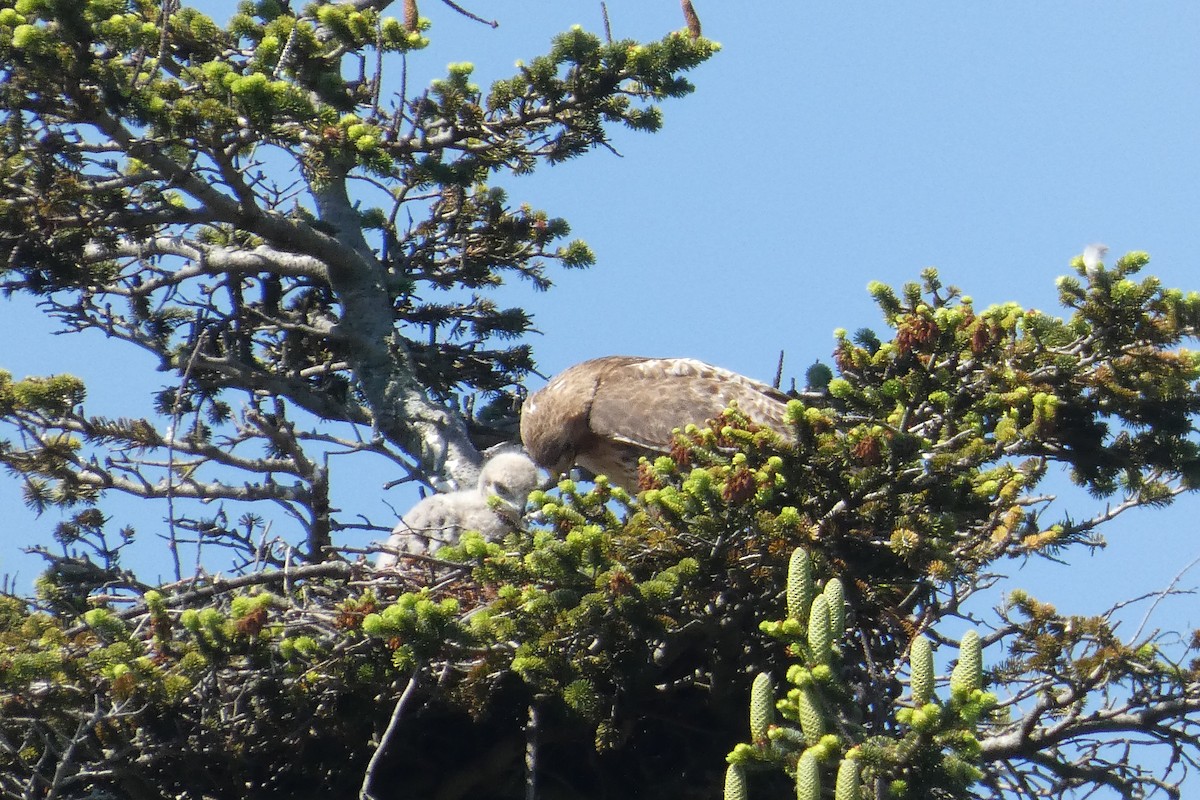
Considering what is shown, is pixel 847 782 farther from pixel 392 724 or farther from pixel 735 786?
pixel 392 724

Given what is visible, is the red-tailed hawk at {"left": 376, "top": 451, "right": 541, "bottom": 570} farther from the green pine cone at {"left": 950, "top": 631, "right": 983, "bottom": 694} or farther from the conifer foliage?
the green pine cone at {"left": 950, "top": 631, "right": 983, "bottom": 694}

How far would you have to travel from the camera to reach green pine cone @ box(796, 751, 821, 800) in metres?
3.90

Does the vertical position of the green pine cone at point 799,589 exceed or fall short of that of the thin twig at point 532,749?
it exceeds it

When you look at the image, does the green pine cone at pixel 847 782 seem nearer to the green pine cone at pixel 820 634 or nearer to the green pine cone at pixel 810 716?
the green pine cone at pixel 810 716

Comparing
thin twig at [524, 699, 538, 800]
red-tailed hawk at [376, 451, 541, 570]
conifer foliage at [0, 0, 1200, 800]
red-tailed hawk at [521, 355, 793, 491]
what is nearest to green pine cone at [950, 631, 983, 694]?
conifer foliage at [0, 0, 1200, 800]

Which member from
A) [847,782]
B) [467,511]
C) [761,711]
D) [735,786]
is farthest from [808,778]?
[467,511]

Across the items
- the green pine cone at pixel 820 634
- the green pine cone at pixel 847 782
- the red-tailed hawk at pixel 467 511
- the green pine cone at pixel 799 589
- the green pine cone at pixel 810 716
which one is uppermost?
the red-tailed hawk at pixel 467 511

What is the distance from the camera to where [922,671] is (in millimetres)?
3998

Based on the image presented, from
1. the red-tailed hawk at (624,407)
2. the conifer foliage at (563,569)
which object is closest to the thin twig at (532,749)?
the conifer foliage at (563,569)

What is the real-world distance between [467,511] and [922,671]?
11.7 feet

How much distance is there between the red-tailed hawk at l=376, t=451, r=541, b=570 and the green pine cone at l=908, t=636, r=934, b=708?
8.97ft

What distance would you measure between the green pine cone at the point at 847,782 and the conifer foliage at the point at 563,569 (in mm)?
76

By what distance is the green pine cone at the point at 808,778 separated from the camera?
3.90 meters

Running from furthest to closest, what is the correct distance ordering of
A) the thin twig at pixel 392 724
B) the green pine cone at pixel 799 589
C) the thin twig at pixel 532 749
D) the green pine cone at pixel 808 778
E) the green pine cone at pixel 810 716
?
the thin twig at pixel 532 749 → the thin twig at pixel 392 724 → the green pine cone at pixel 799 589 → the green pine cone at pixel 810 716 → the green pine cone at pixel 808 778
